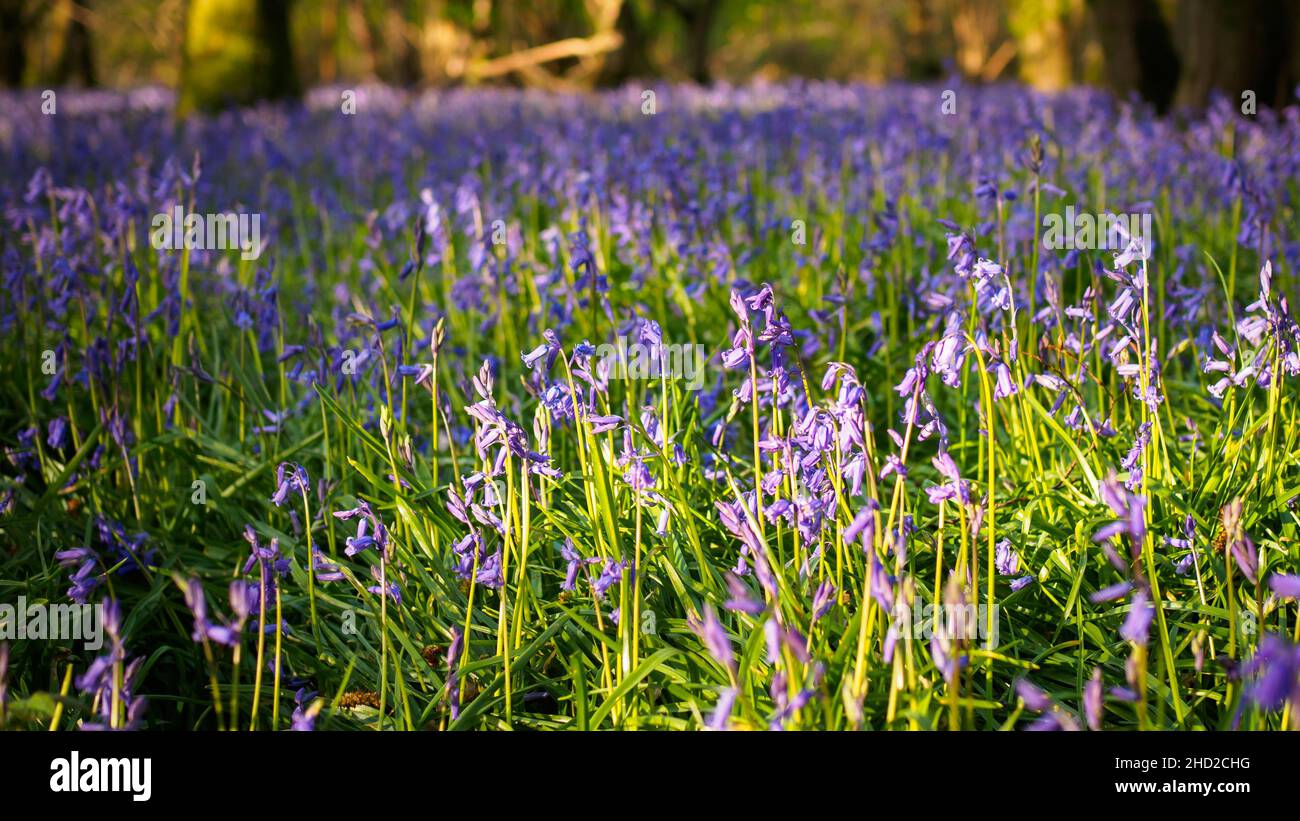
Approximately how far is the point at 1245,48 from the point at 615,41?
11.3 m

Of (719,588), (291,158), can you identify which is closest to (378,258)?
(291,158)

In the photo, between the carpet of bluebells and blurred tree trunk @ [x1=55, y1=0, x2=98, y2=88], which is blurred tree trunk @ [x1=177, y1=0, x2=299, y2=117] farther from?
blurred tree trunk @ [x1=55, y1=0, x2=98, y2=88]

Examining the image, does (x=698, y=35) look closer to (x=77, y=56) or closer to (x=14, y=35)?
(x=14, y=35)

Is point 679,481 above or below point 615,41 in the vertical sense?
below

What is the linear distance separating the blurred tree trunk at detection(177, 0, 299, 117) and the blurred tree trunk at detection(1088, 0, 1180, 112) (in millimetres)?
7804

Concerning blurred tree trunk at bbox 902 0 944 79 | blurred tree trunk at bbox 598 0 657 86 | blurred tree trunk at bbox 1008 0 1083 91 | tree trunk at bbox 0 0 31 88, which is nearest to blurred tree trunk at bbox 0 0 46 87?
tree trunk at bbox 0 0 31 88

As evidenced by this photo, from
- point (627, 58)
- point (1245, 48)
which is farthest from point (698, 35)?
point (1245, 48)

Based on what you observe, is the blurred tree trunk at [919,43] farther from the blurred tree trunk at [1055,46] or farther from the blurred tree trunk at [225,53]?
the blurred tree trunk at [225,53]

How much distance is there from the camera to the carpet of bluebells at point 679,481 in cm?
200

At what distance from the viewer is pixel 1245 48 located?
344 inches

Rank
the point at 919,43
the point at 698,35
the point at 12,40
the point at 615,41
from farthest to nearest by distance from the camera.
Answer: the point at 919,43, the point at 12,40, the point at 698,35, the point at 615,41

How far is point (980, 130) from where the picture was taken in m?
6.82

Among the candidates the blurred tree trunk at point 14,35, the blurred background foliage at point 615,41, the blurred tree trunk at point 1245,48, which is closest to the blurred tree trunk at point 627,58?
the blurred background foliage at point 615,41
